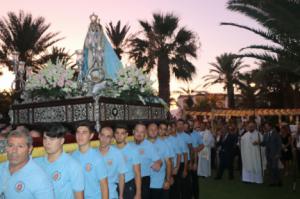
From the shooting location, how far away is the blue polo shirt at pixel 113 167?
497 centimetres

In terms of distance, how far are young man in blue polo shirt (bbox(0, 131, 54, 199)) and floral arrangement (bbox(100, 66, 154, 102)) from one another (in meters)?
5.16

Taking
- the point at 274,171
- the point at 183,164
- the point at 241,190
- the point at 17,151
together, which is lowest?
the point at 241,190

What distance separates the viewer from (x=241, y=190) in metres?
12.2

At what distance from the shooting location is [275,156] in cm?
1322

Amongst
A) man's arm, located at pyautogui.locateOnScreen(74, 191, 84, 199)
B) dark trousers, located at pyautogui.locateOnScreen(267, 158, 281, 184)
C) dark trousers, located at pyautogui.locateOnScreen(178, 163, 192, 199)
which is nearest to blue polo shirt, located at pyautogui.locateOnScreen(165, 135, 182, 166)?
dark trousers, located at pyautogui.locateOnScreen(178, 163, 192, 199)

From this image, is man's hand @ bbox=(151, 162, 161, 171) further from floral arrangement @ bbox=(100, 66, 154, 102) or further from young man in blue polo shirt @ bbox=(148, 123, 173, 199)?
floral arrangement @ bbox=(100, 66, 154, 102)

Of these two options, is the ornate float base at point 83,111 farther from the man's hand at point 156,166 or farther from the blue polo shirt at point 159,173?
the man's hand at point 156,166

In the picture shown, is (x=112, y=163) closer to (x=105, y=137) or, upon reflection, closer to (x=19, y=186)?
(x=105, y=137)

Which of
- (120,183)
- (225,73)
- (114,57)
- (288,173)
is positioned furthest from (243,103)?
(120,183)

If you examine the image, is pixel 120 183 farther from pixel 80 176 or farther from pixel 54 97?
pixel 54 97

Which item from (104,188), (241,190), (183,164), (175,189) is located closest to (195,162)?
(183,164)

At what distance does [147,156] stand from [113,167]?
1703mm

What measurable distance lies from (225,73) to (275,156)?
30671 mm

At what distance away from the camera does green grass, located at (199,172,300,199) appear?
11141 mm
